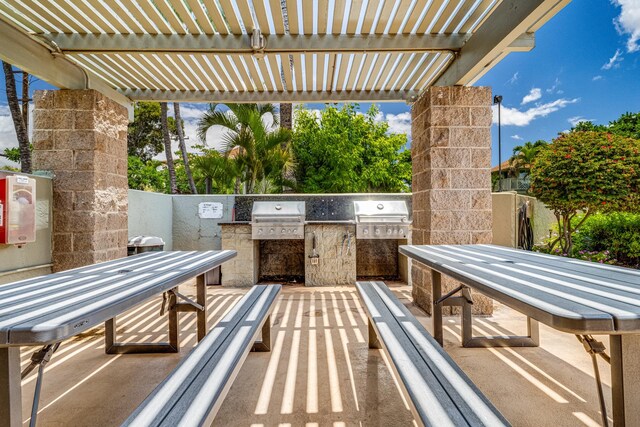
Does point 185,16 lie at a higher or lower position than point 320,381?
higher

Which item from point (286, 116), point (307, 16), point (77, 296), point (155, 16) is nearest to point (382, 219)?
point (307, 16)

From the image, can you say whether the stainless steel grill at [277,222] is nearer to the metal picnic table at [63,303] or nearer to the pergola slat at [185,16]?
the metal picnic table at [63,303]

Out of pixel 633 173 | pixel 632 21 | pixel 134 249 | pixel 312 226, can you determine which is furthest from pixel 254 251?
pixel 632 21

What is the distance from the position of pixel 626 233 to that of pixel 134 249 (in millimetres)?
7492

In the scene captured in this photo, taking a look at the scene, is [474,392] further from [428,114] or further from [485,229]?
[428,114]

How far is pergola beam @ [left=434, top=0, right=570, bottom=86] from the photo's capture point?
7.64 ft

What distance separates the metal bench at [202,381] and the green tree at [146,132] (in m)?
17.7

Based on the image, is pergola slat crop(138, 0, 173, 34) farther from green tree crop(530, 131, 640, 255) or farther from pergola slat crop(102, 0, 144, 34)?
green tree crop(530, 131, 640, 255)

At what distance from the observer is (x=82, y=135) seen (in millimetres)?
3445

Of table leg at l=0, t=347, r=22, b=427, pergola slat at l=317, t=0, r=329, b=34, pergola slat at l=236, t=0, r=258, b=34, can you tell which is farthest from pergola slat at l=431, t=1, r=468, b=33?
table leg at l=0, t=347, r=22, b=427

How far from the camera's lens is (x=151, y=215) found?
5520 millimetres

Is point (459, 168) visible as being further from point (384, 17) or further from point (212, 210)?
point (212, 210)

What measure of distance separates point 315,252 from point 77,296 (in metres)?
3.72

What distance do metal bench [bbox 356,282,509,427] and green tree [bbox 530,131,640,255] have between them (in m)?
4.35
